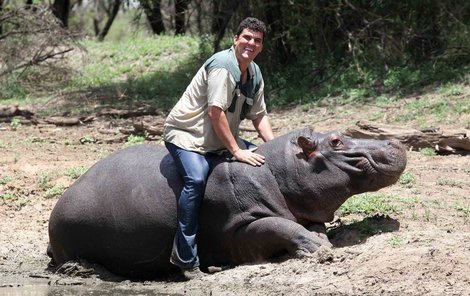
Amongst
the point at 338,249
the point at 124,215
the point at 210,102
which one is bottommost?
the point at 338,249

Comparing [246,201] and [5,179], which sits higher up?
[246,201]

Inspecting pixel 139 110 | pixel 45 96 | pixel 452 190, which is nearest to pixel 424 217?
pixel 452 190

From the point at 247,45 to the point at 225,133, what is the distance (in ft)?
2.11

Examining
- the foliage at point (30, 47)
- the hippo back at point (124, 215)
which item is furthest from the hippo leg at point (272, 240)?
the foliage at point (30, 47)

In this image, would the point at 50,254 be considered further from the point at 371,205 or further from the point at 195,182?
the point at 371,205

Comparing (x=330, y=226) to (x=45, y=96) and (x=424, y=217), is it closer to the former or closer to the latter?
(x=424, y=217)

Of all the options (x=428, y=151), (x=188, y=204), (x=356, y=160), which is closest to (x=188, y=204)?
(x=188, y=204)

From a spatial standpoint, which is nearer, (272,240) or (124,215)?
(272,240)

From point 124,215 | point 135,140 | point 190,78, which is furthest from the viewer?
point 190,78

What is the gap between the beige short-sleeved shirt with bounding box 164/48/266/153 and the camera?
22.5 ft

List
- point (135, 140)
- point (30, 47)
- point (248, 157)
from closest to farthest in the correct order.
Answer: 1. point (248, 157)
2. point (135, 140)
3. point (30, 47)

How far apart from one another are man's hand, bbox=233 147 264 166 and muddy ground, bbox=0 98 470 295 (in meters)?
0.75

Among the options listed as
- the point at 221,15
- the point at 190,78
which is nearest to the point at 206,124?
the point at 221,15

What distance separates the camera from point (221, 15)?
15195mm
